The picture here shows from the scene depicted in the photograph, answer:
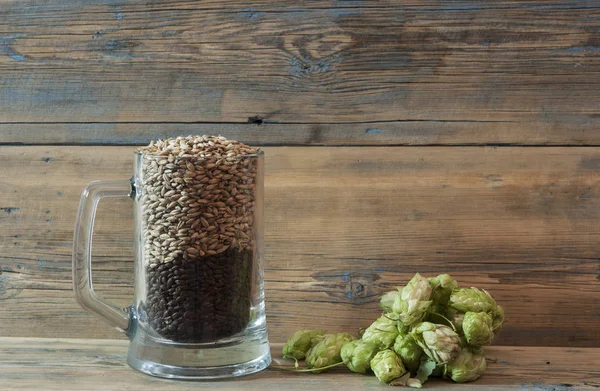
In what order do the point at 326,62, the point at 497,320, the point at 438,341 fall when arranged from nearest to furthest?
the point at 438,341 → the point at 497,320 → the point at 326,62

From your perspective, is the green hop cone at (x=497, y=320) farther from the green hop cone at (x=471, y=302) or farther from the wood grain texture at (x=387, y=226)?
the wood grain texture at (x=387, y=226)

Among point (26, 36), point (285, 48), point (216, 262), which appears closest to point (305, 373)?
point (216, 262)

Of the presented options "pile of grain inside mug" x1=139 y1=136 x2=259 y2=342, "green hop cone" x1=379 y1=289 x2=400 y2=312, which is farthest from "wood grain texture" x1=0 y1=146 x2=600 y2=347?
"pile of grain inside mug" x1=139 y1=136 x2=259 y2=342

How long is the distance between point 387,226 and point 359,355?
0.89 feet

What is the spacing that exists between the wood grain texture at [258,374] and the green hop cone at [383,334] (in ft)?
0.16

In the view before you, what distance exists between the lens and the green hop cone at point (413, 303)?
0.91 m

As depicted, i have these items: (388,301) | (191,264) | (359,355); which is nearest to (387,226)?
(388,301)

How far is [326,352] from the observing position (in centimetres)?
96

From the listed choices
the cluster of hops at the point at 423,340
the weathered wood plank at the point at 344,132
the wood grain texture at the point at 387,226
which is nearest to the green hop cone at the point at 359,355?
the cluster of hops at the point at 423,340

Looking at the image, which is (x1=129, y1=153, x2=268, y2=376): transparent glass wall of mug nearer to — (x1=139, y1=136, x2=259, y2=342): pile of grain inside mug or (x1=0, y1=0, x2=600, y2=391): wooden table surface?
(x1=139, y1=136, x2=259, y2=342): pile of grain inside mug

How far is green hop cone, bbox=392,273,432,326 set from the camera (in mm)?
908

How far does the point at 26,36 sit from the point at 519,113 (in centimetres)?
80

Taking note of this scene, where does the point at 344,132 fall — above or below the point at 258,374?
above

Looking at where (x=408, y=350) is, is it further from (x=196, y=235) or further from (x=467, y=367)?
(x=196, y=235)
